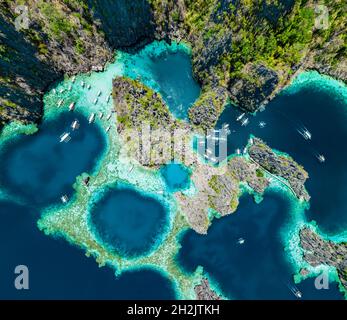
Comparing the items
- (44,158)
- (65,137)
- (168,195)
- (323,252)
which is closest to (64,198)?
(44,158)

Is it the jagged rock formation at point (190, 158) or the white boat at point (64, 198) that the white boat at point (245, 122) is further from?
the white boat at point (64, 198)

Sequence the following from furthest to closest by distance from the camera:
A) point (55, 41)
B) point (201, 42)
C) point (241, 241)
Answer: point (241, 241)
point (201, 42)
point (55, 41)

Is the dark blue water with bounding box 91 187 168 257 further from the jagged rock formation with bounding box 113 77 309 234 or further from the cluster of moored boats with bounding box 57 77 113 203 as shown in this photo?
the cluster of moored boats with bounding box 57 77 113 203

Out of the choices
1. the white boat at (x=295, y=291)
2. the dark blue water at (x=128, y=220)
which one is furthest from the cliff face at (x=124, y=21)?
the white boat at (x=295, y=291)

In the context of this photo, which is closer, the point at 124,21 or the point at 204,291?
the point at 124,21

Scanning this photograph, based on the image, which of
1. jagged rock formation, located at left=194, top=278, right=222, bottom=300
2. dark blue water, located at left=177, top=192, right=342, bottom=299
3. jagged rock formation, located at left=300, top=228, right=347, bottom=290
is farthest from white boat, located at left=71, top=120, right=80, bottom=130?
jagged rock formation, located at left=300, top=228, right=347, bottom=290

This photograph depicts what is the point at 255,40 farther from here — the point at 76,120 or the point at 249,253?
the point at 249,253
